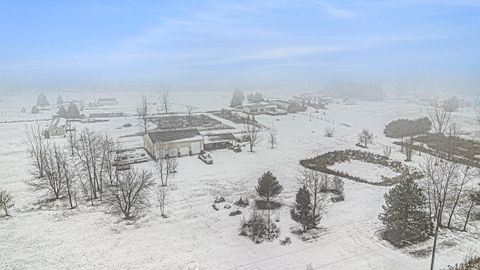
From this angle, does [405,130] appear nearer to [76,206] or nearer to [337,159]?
[337,159]

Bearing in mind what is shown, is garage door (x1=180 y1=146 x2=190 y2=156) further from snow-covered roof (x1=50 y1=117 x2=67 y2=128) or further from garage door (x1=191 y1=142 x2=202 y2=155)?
snow-covered roof (x1=50 y1=117 x2=67 y2=128)

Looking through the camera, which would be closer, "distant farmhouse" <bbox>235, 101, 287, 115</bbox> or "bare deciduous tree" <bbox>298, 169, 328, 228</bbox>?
"bare deciduous tree" <bbox>298, 169, 328, 228</bbox>

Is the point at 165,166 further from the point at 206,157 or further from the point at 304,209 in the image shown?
the point at 304,209

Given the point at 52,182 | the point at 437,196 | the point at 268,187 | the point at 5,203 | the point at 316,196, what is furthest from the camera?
the point at 52,182

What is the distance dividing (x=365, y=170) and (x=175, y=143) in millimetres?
18996

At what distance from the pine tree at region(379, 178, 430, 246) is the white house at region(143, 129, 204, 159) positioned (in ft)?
75.5

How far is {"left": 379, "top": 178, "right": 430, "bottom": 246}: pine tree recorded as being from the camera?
59.0ft

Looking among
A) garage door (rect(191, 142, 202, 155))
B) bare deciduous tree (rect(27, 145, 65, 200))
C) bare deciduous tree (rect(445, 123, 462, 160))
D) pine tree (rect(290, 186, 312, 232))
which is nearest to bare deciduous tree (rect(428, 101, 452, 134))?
bare deciduous tree (rect(445, 123, 462, 160))

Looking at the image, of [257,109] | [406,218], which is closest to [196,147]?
[406,218]

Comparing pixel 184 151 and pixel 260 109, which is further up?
pixel 260 109

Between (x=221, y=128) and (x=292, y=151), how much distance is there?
17.0 m

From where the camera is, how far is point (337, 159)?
34.5 meters

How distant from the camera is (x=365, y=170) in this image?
103ft

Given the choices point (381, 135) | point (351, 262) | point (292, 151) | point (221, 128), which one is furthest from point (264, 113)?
point (351, 262)
